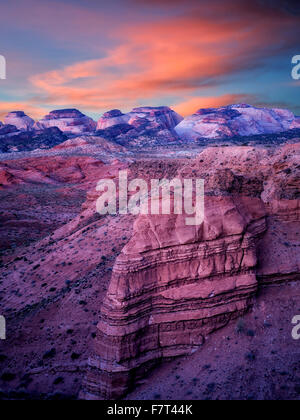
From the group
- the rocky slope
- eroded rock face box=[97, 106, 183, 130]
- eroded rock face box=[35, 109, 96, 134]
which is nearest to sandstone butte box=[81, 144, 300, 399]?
the rocky slope

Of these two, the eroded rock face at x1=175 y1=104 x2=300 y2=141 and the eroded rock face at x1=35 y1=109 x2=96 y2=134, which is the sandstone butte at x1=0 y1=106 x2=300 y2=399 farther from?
the eroded rock face at x1=35 y1=109 x2=96 y2=134

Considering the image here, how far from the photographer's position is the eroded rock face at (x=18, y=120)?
175875 millimetres

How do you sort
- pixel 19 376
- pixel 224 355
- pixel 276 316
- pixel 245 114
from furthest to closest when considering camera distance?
Result: pixel 245 114 < pixel 19 376 < pixel 276 316 < pixel 224 355

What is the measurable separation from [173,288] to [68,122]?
582 feet

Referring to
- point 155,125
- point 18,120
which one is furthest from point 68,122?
point 155,125

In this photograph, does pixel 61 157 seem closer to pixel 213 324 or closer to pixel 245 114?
pixel 213 324

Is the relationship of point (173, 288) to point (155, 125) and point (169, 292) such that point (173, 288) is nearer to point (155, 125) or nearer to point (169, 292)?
point (169, 292)

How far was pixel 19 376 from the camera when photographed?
1192 centimetres

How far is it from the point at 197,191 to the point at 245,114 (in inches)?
6930

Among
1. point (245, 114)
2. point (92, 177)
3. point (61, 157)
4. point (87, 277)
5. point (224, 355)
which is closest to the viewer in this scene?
point (224, 355)

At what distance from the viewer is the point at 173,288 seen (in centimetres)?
1016

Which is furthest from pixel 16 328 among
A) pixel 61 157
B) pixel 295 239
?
pixel 61 157

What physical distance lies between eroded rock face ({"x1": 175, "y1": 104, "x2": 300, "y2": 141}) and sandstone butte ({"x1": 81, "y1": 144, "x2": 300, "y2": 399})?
442 ft

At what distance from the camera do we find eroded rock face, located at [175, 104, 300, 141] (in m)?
150
